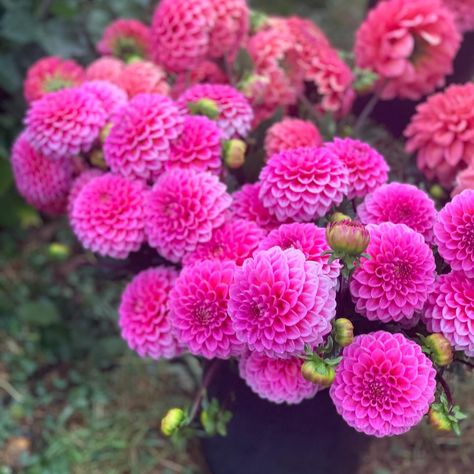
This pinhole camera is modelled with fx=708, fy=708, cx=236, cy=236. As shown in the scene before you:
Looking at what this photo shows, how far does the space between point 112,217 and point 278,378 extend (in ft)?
1.01

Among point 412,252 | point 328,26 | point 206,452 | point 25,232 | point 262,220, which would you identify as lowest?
point 25,232

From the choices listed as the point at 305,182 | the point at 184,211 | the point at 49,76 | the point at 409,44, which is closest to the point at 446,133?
the point at 409,44

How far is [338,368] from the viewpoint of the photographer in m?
0.79

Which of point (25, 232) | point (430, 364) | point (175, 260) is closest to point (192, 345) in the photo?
point (175, 260)

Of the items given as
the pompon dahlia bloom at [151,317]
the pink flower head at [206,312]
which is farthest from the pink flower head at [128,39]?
the pink flower head at [206,312]

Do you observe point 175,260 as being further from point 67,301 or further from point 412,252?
point 67,301

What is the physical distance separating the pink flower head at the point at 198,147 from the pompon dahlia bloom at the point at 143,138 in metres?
0.01

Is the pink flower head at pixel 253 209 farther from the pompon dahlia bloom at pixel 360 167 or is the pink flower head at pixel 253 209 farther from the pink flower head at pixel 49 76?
the pink flower head at pixel 49 76

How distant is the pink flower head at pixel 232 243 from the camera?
0.89 metres

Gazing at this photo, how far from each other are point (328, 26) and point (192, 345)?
1546 millimetres

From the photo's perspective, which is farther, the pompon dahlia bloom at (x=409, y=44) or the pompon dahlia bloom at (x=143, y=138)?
the pompon dahlia bloom at (x=409, y=44)

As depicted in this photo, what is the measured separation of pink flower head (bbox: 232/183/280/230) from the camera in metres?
0.95

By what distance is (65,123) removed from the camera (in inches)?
39.8

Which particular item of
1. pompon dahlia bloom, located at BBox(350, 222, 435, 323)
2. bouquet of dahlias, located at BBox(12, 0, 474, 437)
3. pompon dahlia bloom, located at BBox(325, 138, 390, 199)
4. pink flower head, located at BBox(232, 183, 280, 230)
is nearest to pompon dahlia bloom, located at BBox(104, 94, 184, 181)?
bouquet of dahlias, located at BBox(12, 0, 474, 437)
